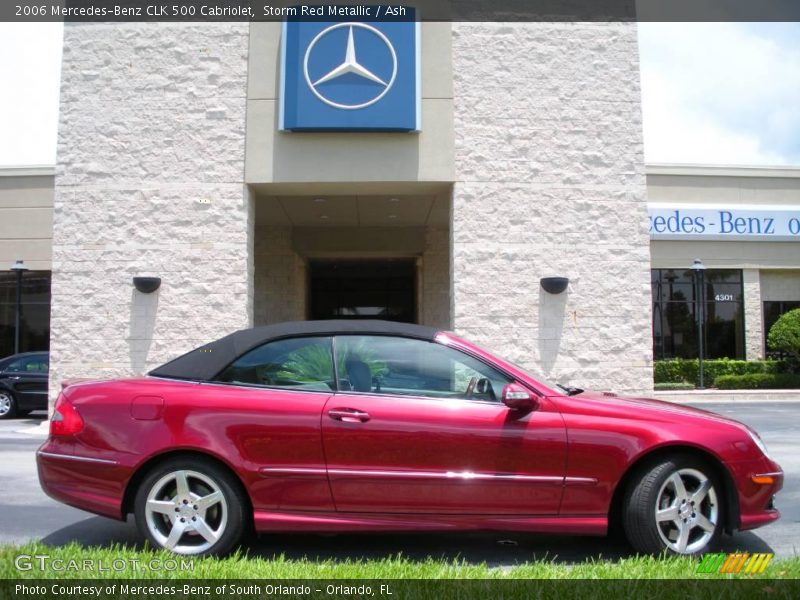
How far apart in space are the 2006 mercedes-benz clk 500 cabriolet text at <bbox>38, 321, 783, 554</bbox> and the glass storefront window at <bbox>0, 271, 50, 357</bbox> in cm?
2103

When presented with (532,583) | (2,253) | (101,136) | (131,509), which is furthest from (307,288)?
(532,583)

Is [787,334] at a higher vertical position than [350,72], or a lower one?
lower

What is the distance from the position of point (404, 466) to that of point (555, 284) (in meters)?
7.29

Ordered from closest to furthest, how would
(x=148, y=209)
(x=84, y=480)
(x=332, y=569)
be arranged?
(x=332, y=569) → (x=84, y=480) → (x=148, y=209)

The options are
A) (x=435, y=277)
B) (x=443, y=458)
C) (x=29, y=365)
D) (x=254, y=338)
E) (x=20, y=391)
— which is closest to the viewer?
(x=443, y=458)

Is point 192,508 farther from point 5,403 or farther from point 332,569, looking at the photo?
point 5,403

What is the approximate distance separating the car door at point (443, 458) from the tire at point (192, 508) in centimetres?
64

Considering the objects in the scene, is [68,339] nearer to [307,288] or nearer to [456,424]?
[307,288]

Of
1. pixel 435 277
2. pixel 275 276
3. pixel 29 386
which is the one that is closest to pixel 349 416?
pixel 275 276

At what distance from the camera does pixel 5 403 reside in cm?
1451

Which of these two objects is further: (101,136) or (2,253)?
(2,253)

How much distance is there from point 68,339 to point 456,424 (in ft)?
28.6

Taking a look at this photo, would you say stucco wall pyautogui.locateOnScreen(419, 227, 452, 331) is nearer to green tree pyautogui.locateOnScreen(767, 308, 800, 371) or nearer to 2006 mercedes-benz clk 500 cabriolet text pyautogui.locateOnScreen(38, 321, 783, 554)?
2006 mercedes-benz clk 500 cabriolet text pyautogui.locateOnScreen(38, 321, 783, 554)

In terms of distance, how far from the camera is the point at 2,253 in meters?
22.9
